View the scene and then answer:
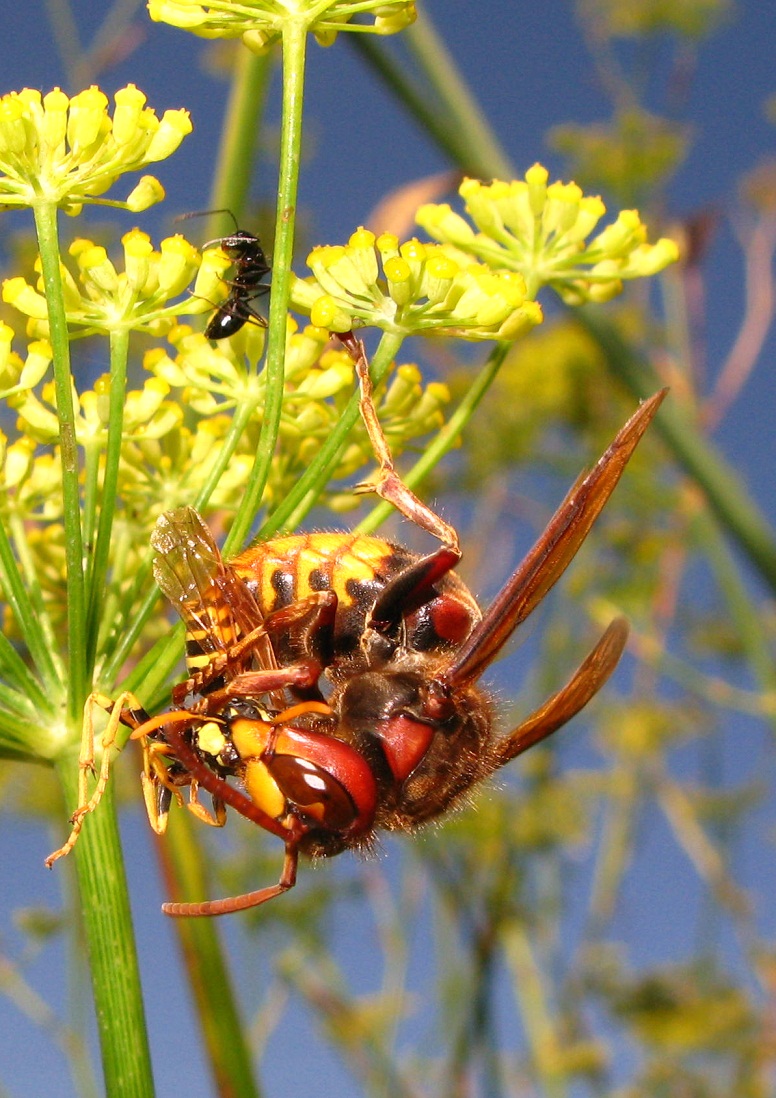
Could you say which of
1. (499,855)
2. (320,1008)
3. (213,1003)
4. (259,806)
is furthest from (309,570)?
(320,1008)

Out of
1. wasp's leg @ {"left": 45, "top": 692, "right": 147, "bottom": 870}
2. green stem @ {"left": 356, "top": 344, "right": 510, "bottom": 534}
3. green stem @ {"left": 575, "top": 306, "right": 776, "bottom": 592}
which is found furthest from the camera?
green stem @ {"left": 575, "top": 306, "right": 776, "bottom": 592}

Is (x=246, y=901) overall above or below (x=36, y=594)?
below

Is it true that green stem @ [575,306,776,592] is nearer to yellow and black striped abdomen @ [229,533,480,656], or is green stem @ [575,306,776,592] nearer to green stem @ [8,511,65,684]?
yellow and black striped abdomen @ [229,533,480,656]

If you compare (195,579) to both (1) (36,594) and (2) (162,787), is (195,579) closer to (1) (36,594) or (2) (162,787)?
(2) (162,787)

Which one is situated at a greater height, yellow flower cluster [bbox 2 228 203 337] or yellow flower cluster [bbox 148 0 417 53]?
yellow flower cluster [bbox 148 0 417 53]

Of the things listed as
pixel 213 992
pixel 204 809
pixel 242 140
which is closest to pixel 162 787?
pixel 204 809

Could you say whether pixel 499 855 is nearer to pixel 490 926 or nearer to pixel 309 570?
pixel 490 926

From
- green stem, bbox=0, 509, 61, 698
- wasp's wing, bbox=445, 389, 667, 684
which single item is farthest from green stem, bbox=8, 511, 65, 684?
wasp's wing, bbox=445, 389, 667, 684
